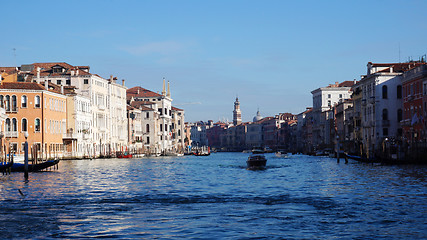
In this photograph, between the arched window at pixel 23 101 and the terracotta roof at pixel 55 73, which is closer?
the arched window at pixel 23 101

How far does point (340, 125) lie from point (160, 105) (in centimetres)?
3510

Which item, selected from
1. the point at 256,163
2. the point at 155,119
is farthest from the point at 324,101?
the point at 256,163

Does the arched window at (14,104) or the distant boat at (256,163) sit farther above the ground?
the arched window at (14,104)

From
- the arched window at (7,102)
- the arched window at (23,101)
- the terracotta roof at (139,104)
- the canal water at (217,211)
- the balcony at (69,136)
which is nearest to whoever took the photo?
the canal water at (217,211)

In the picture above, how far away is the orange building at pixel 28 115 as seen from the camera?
59875 millimetres

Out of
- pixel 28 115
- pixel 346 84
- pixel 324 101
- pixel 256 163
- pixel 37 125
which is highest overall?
pixel 346 84

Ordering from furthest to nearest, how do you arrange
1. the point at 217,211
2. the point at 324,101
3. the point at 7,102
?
the point at 324,101
the point at 7,102
the point at 217,211

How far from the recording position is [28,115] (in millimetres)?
61250

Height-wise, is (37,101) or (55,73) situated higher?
(55,73)

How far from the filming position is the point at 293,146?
16688 cm

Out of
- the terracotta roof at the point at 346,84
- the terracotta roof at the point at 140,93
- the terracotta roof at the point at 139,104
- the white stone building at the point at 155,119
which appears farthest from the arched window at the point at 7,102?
the terracotta roof at the point at 346,84

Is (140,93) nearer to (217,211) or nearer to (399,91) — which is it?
(399,91)

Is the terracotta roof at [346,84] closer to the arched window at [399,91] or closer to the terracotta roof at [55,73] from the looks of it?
the terracotta roof at [55,73]

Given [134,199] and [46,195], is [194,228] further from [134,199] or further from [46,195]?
[46,195]
